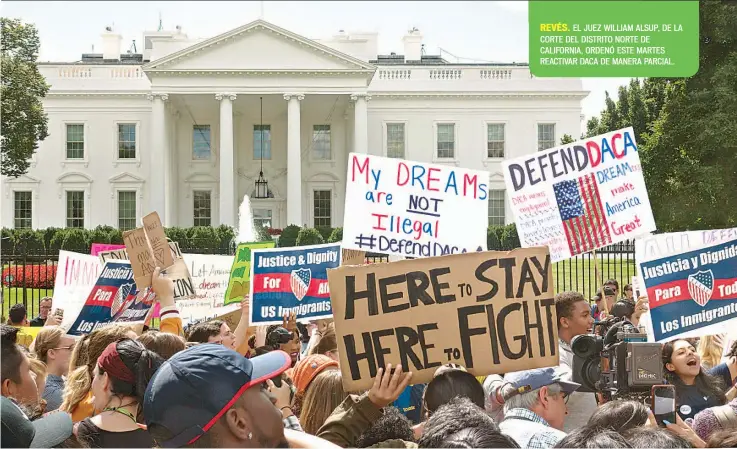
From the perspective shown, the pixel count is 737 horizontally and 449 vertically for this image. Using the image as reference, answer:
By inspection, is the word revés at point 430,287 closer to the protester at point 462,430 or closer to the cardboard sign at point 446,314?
the cardboard sign at point 446,314

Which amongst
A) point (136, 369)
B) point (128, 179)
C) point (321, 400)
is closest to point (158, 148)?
point (128, 179)

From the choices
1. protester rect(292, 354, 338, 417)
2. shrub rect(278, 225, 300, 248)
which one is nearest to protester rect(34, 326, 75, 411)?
protester rect(292, 354, 338, 417)

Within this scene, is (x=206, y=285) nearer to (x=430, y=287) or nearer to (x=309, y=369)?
(x=309, y=369)

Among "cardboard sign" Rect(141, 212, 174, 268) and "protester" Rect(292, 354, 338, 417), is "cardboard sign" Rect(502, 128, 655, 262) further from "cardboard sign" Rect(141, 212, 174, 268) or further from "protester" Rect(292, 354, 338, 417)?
"protester" Rect(292, 354, 338, 417)

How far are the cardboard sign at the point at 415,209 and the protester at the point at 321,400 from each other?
2973 millimetres

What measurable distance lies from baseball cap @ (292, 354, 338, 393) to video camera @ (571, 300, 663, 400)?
3.80ft

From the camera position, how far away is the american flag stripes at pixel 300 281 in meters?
7.37

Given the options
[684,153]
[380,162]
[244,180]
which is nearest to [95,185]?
[244,180]

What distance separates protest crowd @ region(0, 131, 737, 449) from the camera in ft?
7.57

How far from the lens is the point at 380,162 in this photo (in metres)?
7.19

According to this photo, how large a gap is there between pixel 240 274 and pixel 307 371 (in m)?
4.45

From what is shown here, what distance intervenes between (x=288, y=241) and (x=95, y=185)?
544 inches

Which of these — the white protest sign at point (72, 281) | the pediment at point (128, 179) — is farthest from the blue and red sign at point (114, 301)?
the pediment at point (128, 179)

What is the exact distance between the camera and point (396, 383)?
11.2 ft
